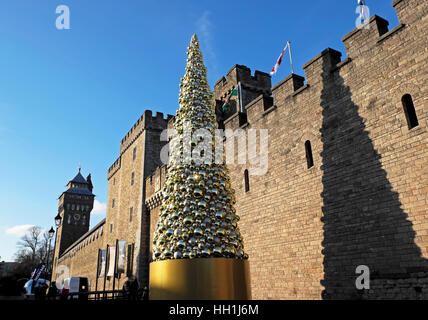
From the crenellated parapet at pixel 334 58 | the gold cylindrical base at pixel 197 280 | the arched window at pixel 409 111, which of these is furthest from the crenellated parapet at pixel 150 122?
the gold cylindrical base at pixel 197 280

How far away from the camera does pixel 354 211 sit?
8.45 metres

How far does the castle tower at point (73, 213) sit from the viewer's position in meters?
58.0

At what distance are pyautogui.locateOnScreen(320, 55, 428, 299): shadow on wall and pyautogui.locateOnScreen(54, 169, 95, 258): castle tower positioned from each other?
2279 inches

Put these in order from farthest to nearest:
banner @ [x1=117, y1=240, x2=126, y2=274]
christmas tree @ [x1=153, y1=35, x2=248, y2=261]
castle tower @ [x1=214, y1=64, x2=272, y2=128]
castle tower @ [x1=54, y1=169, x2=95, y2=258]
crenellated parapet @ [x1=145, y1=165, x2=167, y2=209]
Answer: castle tower @ [x1=54, y1=169, x2=95, y2=258] → banner @ [x1=117, y1=240, x2=126, y2=274] → crenellated parapet @ [x1=145, y1=165, x2=167, y2=209] → castle tower @ [x1=214, y1=64, x2=272, y2=128] → christmas tree @ [x1=153, y1=35, x2=248, y2=261]

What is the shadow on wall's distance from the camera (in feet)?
24.5

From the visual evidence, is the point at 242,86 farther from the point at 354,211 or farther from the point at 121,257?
the point at 121,257

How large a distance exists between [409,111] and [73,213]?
6293 cm

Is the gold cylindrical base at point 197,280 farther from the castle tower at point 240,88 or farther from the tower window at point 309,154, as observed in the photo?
the castle tower at point 240,88

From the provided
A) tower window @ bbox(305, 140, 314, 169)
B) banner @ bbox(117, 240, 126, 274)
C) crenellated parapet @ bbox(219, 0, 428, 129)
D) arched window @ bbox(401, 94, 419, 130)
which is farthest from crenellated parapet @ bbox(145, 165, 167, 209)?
arched window @ bbox(401, 94, 419, 130)

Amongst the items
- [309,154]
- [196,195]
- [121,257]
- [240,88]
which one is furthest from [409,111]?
[121,257]

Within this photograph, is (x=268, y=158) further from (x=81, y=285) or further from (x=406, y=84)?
(x=81, y=285)

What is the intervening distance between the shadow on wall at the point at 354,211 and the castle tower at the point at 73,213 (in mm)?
57885

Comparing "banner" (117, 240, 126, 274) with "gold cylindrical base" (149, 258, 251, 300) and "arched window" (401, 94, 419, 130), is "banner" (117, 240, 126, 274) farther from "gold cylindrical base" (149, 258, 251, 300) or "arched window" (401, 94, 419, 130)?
"arched window" (401, 94, 419, 130)

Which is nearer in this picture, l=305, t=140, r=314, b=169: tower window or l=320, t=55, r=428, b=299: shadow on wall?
l=320, t=55, r=428, b=299: shadow on wall
